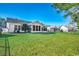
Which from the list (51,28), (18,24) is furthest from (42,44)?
(18,24)

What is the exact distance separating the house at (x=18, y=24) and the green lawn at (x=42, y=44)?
53mm

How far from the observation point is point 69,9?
2.22m

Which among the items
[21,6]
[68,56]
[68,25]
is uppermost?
[21,6]

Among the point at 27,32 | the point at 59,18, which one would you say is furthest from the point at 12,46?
the point at 59,18

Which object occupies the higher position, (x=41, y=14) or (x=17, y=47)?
(x=41, y=14)

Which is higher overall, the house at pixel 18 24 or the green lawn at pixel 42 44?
the house at pixel 18 24

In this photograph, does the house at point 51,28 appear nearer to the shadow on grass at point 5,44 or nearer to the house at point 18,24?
the house at point 18,24

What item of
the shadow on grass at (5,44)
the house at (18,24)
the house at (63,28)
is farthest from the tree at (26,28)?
the house at (63,28)

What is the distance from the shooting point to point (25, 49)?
7.08ft

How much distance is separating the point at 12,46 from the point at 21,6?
16.6 inches

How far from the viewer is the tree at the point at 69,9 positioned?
218 centimetres

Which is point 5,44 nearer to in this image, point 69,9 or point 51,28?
point 51,28

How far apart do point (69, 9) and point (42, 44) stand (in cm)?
46

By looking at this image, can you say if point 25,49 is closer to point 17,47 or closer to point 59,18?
point 17,47
